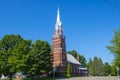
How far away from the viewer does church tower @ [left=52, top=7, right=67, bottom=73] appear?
88438 mm

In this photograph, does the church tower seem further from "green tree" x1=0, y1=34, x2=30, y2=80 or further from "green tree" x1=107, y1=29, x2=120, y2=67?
"green tree" x1=107, y1=29, x2=120, y2=67

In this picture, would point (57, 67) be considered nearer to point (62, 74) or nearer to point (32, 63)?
point (62, 74)

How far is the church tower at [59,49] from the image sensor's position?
88.4 meters

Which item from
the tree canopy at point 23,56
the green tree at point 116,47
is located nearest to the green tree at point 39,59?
the tree canopy at point 23,56

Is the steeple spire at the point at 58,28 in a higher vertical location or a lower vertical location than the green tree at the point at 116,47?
higher

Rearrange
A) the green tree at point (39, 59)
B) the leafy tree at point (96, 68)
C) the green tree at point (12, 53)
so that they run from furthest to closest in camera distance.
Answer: the leafy tree at point (96, 68) → the green tree at point (39, 59) → the green tree at point (12, 53)

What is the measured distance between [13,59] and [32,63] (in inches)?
216

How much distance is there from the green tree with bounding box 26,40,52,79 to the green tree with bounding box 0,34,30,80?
2610 millimetres

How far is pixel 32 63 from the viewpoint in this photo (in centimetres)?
6406

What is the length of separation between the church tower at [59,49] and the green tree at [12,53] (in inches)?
956

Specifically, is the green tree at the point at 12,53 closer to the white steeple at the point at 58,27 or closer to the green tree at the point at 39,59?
the green tree at the point at 39,59

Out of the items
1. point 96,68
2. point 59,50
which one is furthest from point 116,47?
point 96,68

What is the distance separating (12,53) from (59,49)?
29.0 m

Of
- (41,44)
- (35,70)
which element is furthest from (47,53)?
(35,70)
